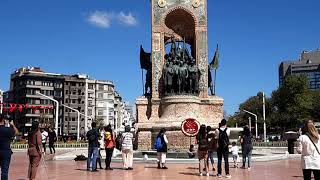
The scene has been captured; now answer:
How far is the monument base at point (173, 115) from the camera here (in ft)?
94.9

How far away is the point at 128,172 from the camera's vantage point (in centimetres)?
1698

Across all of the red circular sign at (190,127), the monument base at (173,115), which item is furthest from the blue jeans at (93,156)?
the monument base at (173,115)

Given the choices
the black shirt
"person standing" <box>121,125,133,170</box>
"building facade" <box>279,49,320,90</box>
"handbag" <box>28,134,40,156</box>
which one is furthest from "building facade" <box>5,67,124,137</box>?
the black shirt

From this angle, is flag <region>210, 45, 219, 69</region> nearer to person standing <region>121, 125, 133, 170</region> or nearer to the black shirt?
person standing <region>121, 125, 133, 170</region>

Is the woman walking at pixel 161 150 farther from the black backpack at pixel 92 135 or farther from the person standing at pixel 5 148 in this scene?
the person standing at pixel 5 148

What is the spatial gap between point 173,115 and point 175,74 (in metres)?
2.93

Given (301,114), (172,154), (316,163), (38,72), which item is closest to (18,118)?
(38,72)

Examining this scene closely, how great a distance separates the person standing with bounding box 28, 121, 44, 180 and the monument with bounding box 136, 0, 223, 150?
51.9ft

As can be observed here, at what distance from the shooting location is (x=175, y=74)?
31.3 meters

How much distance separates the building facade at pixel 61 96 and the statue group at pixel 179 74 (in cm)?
7463

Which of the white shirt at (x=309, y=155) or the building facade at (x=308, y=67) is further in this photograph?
the building facade at (x=308, y=67)

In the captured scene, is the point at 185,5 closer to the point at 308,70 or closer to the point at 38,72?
the point at 38,72

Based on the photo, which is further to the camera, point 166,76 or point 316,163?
point 166,76

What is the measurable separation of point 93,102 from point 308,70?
7150cm
